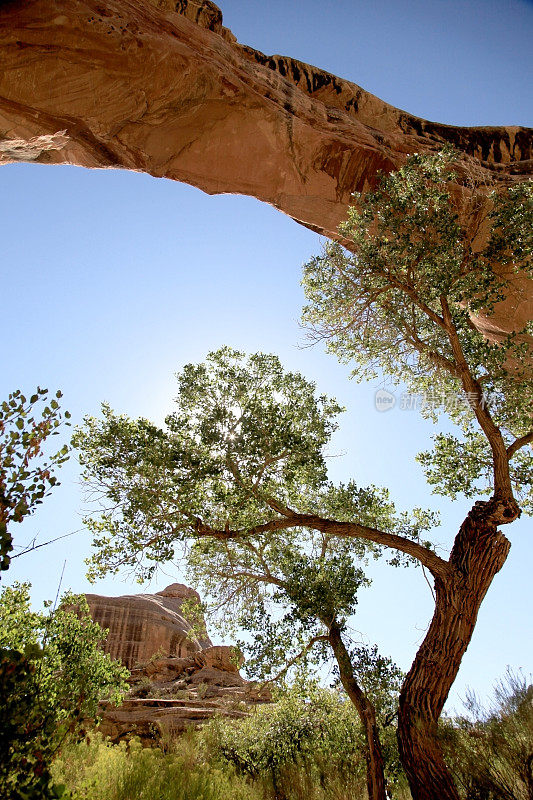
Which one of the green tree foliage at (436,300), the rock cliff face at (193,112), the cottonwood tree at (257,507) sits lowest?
the cottonwood tree at (257,507)

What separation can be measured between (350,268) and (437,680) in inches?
338

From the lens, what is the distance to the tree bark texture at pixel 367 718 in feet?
28.3

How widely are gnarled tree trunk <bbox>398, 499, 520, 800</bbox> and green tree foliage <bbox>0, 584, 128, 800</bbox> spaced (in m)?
4.61

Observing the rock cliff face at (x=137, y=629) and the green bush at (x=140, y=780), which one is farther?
the rock cliff face at (x=137, y=629)

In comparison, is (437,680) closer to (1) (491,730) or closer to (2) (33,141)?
(1) (491,730)

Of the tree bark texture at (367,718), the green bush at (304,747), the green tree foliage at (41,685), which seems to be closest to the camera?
the green tree foliage at (41,685)

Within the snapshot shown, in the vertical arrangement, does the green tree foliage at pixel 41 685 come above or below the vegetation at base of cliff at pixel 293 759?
above

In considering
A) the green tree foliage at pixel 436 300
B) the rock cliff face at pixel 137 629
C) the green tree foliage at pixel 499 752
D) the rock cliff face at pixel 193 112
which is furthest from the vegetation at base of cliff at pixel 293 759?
the rock cliff face at pixel 137 629

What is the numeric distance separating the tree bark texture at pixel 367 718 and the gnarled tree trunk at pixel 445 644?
7.38 ft

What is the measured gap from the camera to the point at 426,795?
252 inches

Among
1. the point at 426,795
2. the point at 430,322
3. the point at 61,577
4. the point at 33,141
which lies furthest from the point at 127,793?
the point at 33,141

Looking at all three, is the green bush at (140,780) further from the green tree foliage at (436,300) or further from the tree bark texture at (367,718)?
the green tree foliage at (436,300)

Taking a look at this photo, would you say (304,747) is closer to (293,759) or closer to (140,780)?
(293,759)

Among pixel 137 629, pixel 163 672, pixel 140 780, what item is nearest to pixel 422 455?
pixel 140 780
